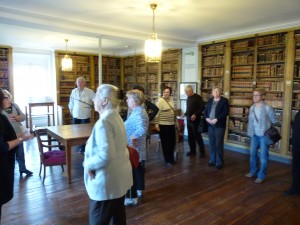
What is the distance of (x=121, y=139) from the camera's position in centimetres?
172

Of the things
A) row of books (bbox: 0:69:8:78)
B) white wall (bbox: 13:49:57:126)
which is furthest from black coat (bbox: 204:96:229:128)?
row of books (bbox: 0:69:8:78)

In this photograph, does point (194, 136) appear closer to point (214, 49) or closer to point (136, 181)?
point (214, 49)

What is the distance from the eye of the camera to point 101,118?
5.47ft

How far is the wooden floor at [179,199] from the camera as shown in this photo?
267cm

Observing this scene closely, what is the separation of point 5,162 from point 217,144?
3.33m

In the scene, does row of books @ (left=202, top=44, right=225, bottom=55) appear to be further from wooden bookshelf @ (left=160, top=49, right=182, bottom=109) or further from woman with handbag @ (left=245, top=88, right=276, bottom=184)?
woman with handbag @ (left=245, top=88, right=276, bottom=184)

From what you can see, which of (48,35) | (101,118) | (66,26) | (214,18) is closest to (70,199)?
(101,118)

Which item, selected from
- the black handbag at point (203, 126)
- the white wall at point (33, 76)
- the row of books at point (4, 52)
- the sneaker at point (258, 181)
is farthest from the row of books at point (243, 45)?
the row of books at point (4, 52)

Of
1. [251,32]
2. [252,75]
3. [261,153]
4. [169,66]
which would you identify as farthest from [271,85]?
[169,66]

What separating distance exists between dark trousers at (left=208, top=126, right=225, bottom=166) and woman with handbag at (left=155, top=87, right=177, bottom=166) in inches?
26.9

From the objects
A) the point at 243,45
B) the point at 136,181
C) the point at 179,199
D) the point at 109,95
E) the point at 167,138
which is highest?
the point at 243,45

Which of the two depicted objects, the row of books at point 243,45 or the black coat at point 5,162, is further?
the row of books at point 243,45

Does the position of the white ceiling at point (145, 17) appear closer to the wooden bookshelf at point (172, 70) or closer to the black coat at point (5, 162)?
the wooden bookshelf at point (172, 70)

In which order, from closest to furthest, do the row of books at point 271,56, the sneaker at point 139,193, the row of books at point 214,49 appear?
the sneaker at point 139,193, the row of books at point 271,56, the row of books at point 214,49
